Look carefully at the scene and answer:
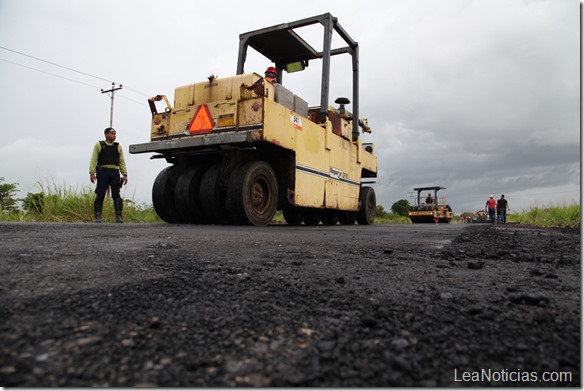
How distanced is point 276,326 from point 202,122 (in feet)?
17.5

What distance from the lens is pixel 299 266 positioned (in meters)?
1.88

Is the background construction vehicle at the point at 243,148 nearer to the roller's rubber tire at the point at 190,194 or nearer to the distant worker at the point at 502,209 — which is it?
the roller's rubber tire at the point at 190,194

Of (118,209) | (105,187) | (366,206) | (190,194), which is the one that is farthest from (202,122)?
(366,206)

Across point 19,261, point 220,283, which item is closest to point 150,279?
point 220,283

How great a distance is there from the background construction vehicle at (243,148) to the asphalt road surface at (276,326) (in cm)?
396

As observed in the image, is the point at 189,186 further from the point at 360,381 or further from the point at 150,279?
the point at 360,381

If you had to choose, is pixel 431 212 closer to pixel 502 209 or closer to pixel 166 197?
pixel 502 209

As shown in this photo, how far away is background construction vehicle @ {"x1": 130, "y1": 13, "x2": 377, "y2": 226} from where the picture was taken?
558 centimetres

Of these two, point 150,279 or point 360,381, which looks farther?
point 150,279

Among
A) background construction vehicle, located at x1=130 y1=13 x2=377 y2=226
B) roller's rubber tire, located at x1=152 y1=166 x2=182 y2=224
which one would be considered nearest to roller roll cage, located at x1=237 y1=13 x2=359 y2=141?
background construction vehicle, located at x1=130 y1=13 x2=377 y2=226

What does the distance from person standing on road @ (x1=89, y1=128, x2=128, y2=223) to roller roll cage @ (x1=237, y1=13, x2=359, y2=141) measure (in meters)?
2.86

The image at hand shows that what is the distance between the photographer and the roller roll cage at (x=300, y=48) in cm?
734

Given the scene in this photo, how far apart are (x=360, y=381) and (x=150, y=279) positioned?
0.95 metres

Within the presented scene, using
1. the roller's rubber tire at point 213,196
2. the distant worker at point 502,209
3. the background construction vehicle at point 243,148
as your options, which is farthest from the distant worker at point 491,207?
the roller's rubber tire at point 213,196
